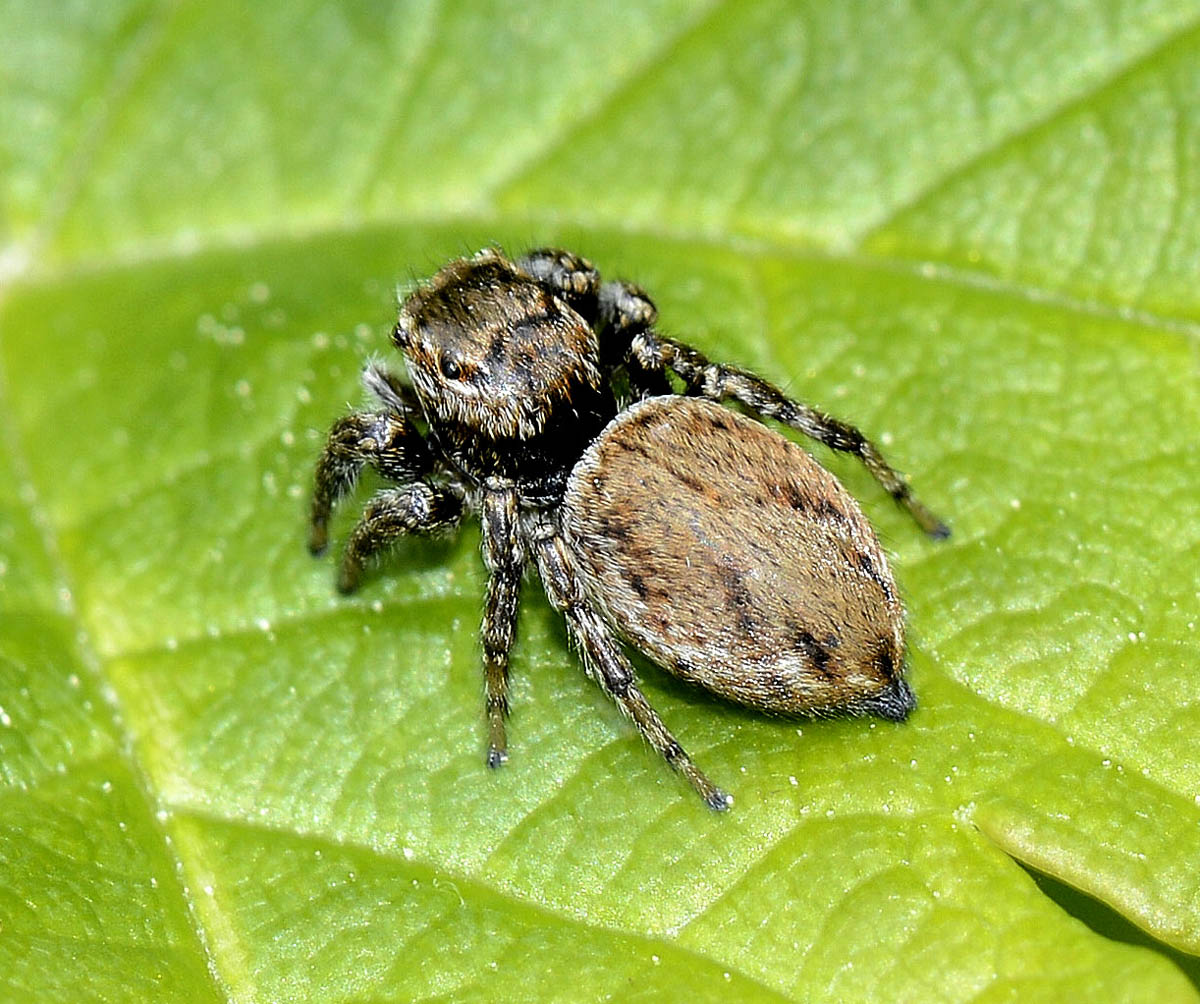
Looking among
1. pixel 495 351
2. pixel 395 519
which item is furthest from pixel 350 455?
pixel 495 351

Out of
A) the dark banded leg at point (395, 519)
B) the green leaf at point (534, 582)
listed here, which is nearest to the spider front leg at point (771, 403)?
the green leaf at point (534, 582)

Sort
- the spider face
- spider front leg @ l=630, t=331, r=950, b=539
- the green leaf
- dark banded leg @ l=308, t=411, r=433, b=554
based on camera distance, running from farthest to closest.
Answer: dark banded leg @ l=308, t=411, r=433, b=554 → the spider face → spider front leg @ l=630, t=331, r=950, b=539 → the green leaf

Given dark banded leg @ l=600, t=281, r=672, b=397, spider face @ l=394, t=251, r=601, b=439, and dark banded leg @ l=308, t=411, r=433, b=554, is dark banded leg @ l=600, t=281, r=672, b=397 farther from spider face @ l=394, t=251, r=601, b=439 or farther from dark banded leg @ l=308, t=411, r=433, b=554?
dark banded leg @ l=308, t=411, r=433, b=554

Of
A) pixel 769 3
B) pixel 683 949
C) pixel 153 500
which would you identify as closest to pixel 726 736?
pixel 683 949

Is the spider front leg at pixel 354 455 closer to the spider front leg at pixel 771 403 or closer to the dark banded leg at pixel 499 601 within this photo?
the dark banded leg at pixel 499 601

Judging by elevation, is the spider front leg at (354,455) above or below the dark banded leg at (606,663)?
below

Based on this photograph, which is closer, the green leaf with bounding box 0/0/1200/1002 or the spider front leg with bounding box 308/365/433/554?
the green leaf with bounding box 0/0/1200/1002

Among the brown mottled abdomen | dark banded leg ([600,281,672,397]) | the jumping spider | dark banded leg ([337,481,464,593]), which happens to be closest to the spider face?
the jumping spider
